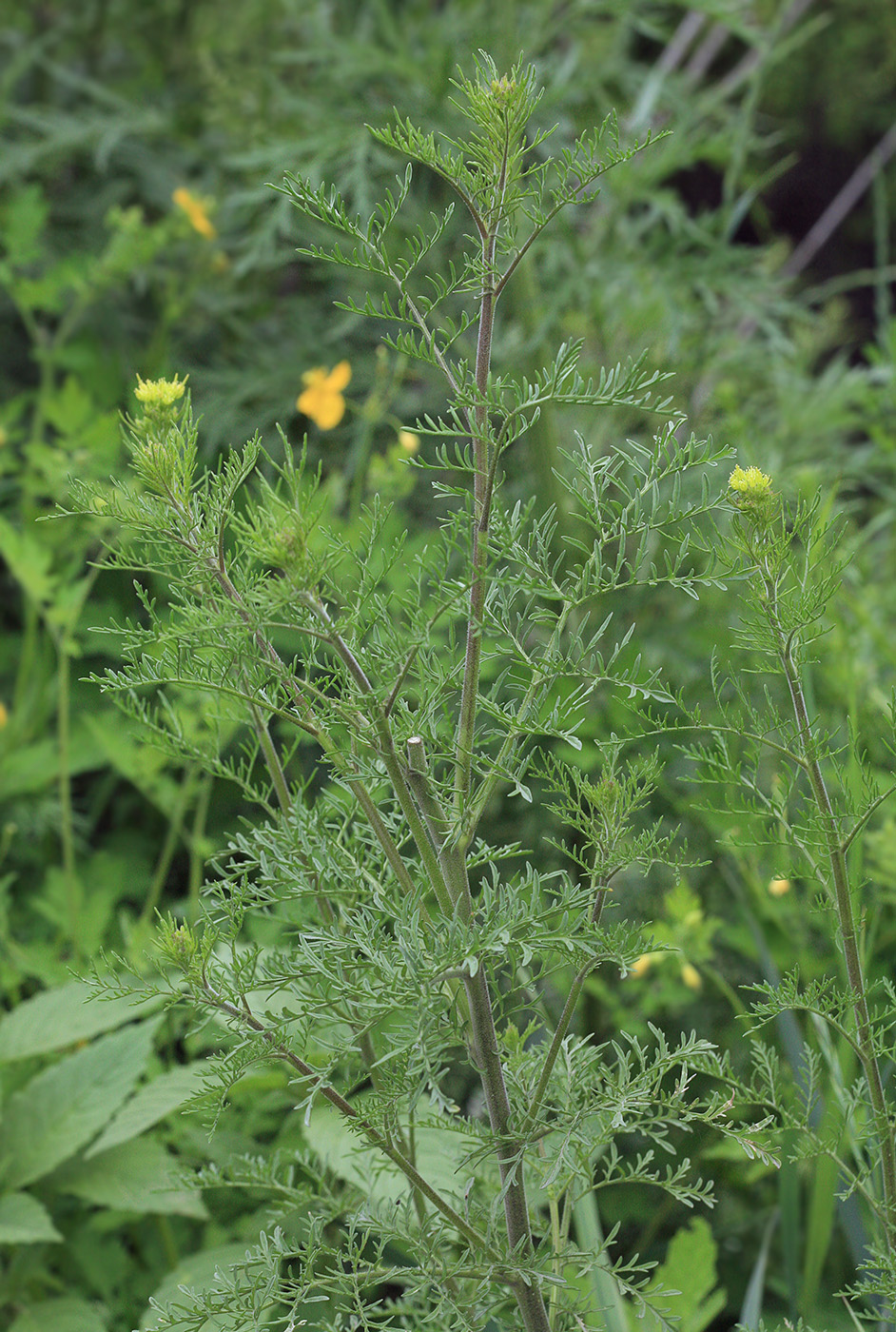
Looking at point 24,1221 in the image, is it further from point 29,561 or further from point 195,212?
point 195,212

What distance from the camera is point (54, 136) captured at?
1.60 m

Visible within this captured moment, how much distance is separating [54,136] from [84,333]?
0.27 metres

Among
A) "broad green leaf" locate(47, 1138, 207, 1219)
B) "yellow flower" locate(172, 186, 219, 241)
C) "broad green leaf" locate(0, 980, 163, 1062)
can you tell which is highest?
"yellow flower" locate(172, 186, 219, 241)

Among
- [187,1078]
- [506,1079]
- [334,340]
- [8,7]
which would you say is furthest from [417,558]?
[8,7]

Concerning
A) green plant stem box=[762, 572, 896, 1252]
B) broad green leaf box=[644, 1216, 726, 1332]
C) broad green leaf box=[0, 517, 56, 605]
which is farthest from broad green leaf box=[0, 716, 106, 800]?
green plant stem box=[762, 572, 896, 1252]

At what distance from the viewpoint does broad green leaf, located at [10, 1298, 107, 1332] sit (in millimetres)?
781

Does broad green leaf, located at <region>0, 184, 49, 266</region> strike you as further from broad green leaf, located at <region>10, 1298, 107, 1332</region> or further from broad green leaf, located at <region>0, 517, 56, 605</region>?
broad green leaf, located at <region>10, 1298, 107, 1332</region>

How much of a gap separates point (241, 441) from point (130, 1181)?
1.07m

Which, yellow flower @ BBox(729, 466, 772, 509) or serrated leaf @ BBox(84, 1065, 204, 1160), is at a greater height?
yellow flower @ BBox(729, 466, 772, 509)

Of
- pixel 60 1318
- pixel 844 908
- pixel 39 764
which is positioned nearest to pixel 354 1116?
pixel 844 908

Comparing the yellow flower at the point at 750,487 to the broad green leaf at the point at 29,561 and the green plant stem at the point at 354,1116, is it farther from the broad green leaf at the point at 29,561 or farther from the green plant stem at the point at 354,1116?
the broad green leaf at the point at 29,561

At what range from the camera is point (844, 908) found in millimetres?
491

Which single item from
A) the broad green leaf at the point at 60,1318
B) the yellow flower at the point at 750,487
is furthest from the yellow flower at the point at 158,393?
the broad green leaf at the point at 60,1318

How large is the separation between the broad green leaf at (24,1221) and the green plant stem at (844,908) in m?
0.54
